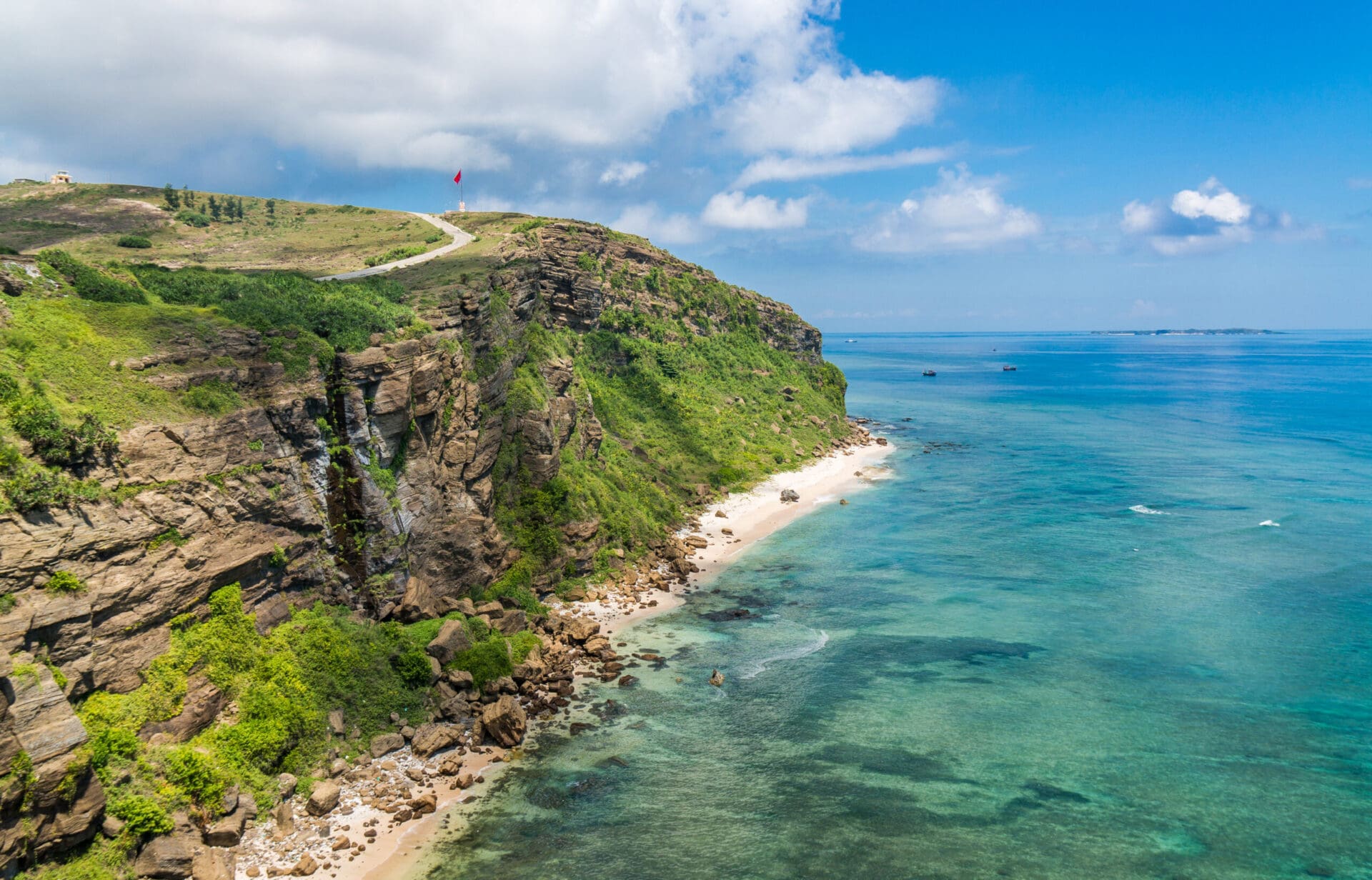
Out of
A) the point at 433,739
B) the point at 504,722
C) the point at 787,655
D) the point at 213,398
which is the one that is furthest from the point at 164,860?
the point at 787,655

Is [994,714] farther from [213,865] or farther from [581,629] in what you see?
[213,865]

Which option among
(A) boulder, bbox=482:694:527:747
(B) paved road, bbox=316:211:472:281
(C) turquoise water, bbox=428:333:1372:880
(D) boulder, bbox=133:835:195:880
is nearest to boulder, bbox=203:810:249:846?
(D) boulder, bbox=133:835:195:880

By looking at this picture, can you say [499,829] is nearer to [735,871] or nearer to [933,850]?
[735,871]

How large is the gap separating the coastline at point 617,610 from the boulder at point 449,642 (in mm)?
5432

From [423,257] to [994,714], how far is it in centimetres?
6331

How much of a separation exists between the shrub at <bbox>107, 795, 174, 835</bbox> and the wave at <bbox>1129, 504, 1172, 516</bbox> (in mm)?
76471

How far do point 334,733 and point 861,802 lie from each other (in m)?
22.9

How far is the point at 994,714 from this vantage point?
3784cm

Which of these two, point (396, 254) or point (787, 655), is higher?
point (396, 254)

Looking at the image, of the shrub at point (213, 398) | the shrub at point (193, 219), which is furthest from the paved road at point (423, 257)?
the shrub at point (193, 219)

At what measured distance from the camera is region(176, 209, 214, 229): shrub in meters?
81.2

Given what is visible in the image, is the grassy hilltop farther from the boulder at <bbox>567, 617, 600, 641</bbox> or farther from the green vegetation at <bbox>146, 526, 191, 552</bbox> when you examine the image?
the boulder at <bbox>567, 617, 600, 641</bbox>

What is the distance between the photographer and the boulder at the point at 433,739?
1330 inches

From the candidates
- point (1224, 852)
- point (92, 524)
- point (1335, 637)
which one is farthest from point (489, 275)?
point (1335, 637)
